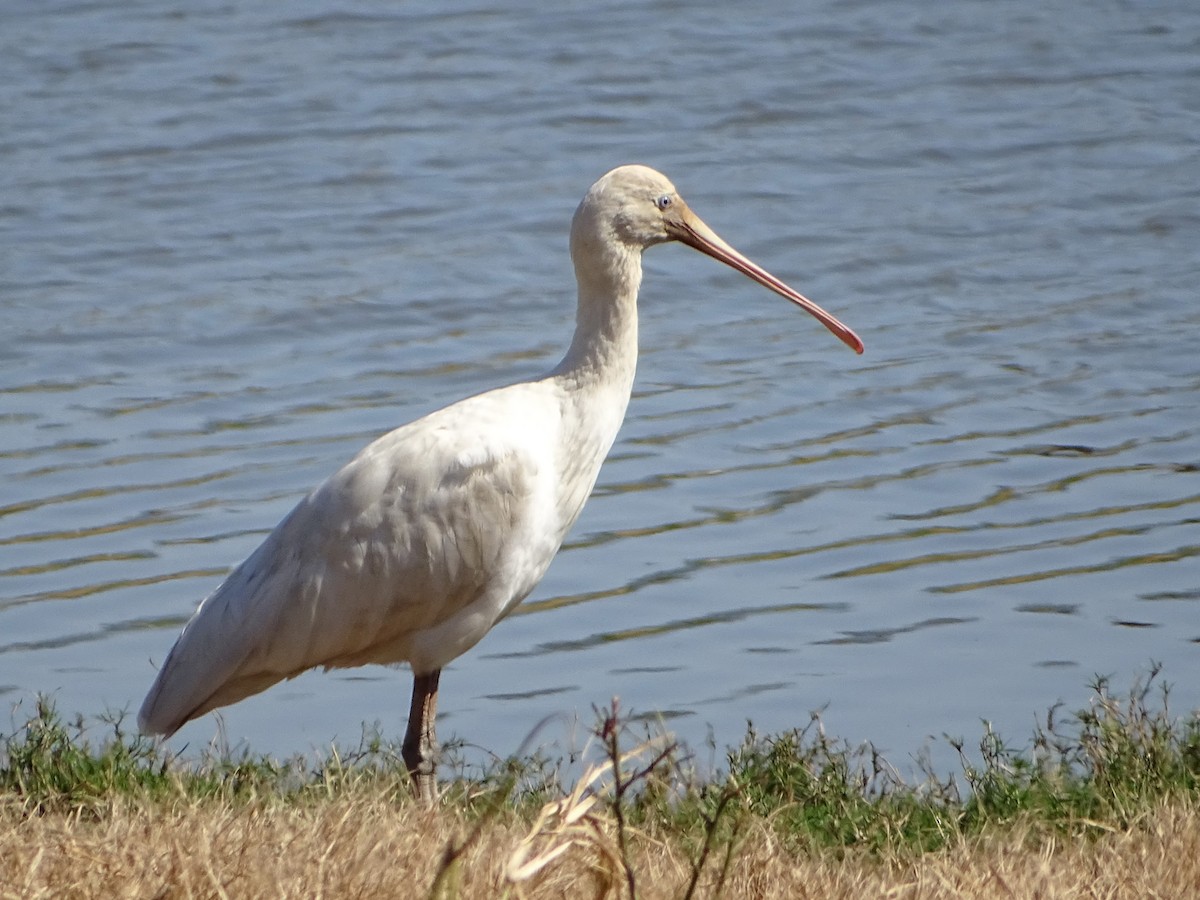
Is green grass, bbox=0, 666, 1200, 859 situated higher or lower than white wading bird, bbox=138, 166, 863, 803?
lower

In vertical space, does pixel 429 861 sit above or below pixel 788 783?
above

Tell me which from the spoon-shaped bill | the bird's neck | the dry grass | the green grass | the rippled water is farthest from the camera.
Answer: the rippled water

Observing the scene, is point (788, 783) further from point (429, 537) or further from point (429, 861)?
point (429, 861)

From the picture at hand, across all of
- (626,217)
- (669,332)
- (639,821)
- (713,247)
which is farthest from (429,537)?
(669,332)

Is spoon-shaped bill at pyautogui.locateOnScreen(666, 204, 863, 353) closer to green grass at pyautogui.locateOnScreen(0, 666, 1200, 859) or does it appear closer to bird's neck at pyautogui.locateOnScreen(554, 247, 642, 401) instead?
bird's neck at pyautogui.locateOnScreen(554, 247, 642, 401)

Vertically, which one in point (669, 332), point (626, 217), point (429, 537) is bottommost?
point (669, 332)

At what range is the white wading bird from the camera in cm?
585

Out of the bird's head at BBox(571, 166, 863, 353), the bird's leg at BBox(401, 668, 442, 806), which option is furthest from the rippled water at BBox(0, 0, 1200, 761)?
the bird's head at BBox(571, 166, 863, 353)

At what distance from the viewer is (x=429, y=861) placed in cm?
440

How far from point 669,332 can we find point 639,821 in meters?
5.39

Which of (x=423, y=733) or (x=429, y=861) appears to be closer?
(x=429, y=861)

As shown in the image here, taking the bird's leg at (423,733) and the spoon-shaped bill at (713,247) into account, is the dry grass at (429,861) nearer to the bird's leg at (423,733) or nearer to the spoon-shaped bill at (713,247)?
the bird's leg at (423,733)

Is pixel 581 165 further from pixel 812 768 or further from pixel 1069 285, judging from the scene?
pixel 812 768

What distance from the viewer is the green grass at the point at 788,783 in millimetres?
5281
